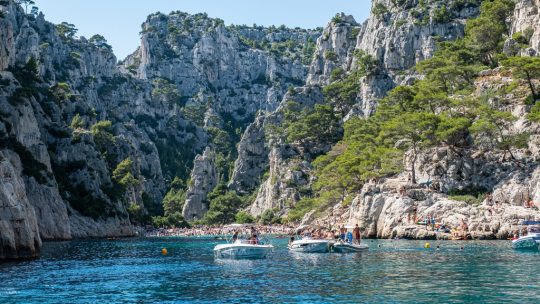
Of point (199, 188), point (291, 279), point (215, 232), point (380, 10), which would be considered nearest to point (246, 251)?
point (291, 279)

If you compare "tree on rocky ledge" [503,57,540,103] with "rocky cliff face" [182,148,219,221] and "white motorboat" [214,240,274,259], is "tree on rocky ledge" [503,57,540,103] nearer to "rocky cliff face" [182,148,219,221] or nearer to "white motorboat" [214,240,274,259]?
"white motorboat" [214,240,274,259]

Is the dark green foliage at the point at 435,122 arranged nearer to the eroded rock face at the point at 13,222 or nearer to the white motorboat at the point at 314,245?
the white motorboat at the point at 314,245

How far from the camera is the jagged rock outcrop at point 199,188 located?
17325 cm

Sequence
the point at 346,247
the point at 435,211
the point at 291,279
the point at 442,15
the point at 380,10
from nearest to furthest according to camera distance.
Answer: the point at 291,279
the point at 346,247
the point at 435,211
the point at 442,15
the point at 380,10

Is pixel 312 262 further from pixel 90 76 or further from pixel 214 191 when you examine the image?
pixel 90 76

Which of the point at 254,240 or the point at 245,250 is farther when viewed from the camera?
the point at 254,240

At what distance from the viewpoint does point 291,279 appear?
1372 inches

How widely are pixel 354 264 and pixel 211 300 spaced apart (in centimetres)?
1877

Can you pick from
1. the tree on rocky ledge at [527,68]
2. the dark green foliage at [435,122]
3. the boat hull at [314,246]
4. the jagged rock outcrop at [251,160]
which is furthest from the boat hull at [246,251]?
the jagged rock outcrop at [251,160]

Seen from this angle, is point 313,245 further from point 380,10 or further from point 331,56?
point 331,56

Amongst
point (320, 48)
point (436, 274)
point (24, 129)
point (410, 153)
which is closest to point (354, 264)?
point (436, 274)

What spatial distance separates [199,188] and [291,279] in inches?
5643

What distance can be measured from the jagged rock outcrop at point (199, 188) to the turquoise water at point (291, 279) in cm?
12124

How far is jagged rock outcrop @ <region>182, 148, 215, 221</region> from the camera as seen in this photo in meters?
173
